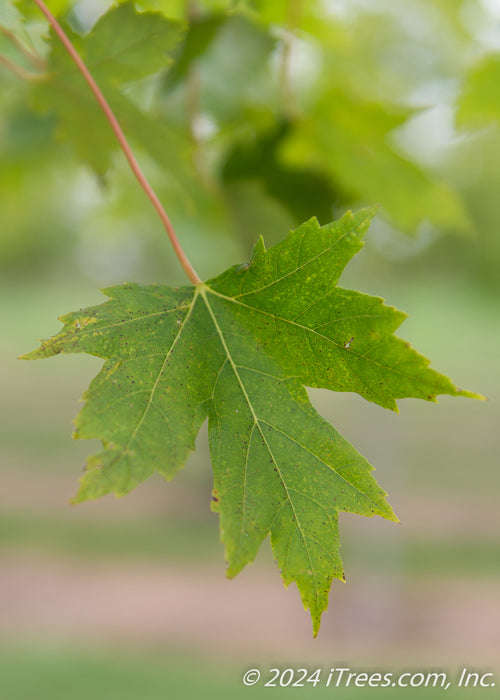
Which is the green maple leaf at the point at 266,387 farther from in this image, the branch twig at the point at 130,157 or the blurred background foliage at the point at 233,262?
the blurred background foliage at the point at 233,262

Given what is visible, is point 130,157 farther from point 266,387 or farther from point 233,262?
point 233,262

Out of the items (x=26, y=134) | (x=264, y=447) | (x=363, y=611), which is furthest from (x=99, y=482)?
(x=363, y=611)

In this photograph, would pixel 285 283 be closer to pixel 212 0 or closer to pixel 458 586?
pixel 212 0

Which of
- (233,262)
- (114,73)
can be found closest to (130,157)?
(114,73)

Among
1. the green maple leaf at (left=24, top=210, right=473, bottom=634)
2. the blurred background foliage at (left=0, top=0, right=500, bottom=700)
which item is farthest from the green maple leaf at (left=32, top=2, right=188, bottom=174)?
the green maple leaf at (left=24, top=210, right=473, bottom=634)

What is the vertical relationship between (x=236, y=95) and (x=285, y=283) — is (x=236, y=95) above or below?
above

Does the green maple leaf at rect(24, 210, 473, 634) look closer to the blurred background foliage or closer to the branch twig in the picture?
the branch twig

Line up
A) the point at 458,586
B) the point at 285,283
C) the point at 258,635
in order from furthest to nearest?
the point at 458,586
the point at 258,635
the point at 285,283
